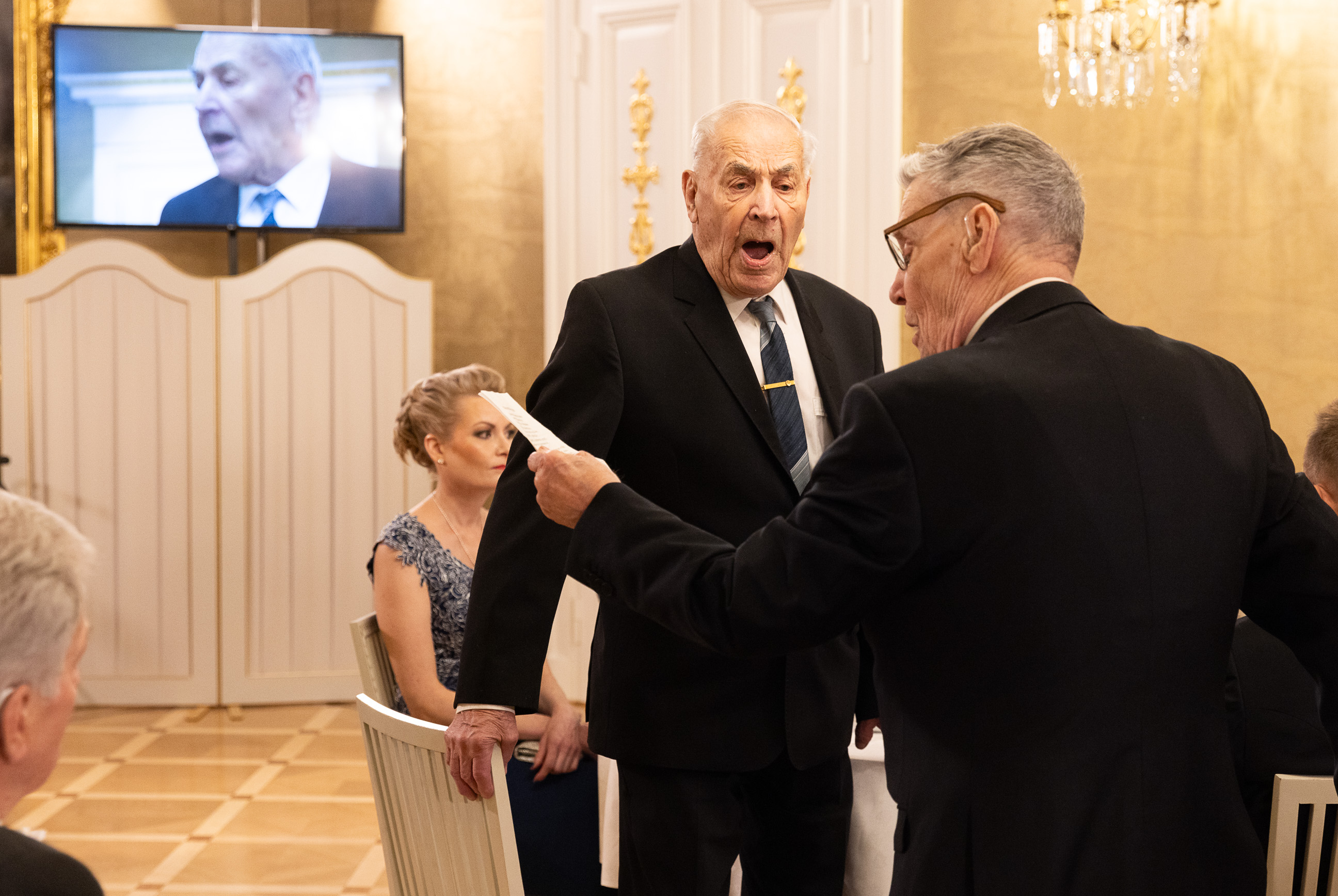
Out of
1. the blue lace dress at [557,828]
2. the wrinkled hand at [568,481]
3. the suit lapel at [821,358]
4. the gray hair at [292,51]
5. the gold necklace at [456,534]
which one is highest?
the gray hair at [292,51]

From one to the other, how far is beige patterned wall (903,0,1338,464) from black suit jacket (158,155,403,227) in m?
2.56

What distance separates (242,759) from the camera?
4.67 m

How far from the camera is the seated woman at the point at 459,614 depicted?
2307 millimetres

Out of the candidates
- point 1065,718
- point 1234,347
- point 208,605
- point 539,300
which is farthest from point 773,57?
point 1065,718

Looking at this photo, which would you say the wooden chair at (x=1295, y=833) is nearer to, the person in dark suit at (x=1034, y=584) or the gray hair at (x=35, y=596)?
the person in dark suit at (x=1034, y=584)

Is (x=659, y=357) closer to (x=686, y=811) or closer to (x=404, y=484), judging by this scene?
(x=686, y=811)

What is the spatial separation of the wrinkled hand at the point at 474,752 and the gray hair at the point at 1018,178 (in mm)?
881

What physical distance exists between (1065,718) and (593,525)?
535mm

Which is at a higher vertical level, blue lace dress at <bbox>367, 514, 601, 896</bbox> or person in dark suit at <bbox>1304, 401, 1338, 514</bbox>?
person in dark suit at <bbox>1304, 401, 1338, 514</bbox>

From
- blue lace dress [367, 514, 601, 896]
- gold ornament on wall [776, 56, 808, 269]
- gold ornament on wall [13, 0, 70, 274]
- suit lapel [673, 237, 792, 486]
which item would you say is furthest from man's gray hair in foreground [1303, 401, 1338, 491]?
gold ornament on wall [13, 0, 70, 274]

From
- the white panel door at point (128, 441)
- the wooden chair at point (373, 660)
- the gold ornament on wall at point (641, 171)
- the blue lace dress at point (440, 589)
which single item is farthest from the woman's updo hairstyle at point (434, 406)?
the white panel door at point (128, 441)

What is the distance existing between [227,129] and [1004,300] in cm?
506

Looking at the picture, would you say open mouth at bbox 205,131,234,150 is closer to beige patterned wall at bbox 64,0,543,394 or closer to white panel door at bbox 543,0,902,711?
beige patterned wall at bbox 64,0,543,394

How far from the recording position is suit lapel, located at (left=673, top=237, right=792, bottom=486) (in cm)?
168
